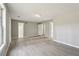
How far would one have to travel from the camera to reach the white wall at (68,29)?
4.95 metres

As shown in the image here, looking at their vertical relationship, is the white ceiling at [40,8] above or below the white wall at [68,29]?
above

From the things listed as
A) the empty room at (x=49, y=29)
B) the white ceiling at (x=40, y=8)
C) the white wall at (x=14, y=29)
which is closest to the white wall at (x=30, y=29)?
the white wall at (x=14, y=29)

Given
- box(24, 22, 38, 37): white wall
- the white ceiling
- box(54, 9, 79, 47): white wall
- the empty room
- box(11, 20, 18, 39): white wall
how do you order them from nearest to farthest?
the empty room < the white ceiling < box(54, 9, 79, 47): white wall < box(11, 20, 18, 39): white wall < box(24, 22, 38, 37): white wall

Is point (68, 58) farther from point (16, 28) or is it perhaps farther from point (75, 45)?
point (16, 28)

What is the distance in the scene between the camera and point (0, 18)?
2.83 metres

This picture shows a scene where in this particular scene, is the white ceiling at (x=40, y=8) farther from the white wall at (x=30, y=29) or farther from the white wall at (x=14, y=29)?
the white wall at (x=30, y=29)

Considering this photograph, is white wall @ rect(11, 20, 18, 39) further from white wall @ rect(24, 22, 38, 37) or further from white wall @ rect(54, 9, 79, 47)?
white wall @ rect(54, 9, 79, 47)

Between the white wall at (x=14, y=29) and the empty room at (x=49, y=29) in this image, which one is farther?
the white wall at (x=14, y=29)

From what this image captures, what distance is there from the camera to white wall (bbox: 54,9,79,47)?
16.2 feet

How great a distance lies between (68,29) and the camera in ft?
18.4

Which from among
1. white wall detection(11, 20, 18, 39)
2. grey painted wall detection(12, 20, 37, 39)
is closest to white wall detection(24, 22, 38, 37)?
grey painted wall detection(12, 20, 37, 39)

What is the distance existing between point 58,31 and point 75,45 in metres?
2.07

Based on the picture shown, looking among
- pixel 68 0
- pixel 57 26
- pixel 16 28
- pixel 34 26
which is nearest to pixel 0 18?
pixel 68 0

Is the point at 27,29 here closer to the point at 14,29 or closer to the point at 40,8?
the point at 14,29
